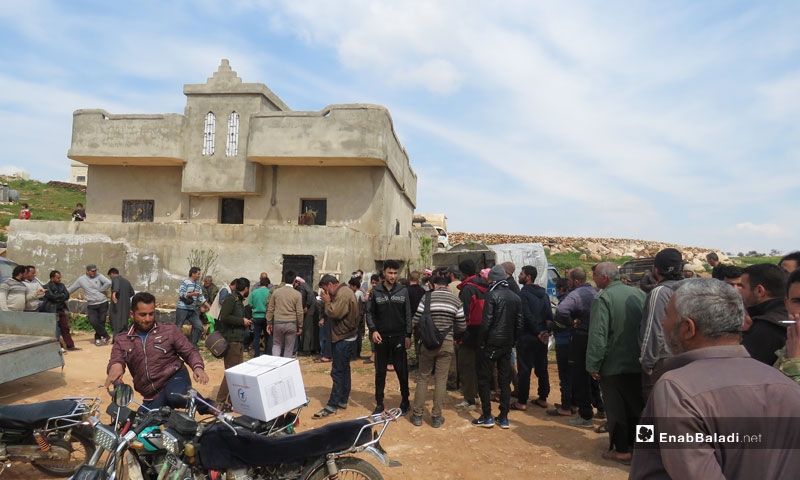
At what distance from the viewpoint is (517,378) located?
7094 millimetres

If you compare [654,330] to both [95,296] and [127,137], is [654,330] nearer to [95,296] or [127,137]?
[95,296]

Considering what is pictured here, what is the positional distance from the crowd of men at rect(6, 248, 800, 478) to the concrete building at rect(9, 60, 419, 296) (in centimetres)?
442

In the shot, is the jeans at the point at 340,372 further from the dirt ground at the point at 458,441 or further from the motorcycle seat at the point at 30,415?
the motorcycle seat at the point at 30,415

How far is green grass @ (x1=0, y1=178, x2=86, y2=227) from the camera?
32250 millimetres

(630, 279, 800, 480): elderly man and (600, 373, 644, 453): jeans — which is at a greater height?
(630, 279, 800, 480): elderly man

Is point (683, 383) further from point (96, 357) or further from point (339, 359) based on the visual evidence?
point (96, 357)

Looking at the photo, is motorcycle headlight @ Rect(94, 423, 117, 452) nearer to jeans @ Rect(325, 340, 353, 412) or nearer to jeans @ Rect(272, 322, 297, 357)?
jeans @ Rect(325, 340, 353, 412)

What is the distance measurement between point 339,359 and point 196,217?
48.3 feet

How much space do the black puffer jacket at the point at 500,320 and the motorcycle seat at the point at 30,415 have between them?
450 cm

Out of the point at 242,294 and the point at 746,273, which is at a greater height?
the point at 746,273

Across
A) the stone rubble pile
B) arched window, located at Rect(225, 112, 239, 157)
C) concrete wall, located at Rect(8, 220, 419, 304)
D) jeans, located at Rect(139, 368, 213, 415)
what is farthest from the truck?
the stone rubble pile


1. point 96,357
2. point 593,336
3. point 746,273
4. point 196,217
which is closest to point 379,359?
point 593,336

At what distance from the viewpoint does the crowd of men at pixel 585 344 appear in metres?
1.60

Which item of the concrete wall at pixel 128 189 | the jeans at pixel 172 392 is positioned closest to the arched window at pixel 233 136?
the concrete wall at pixel 128 189
